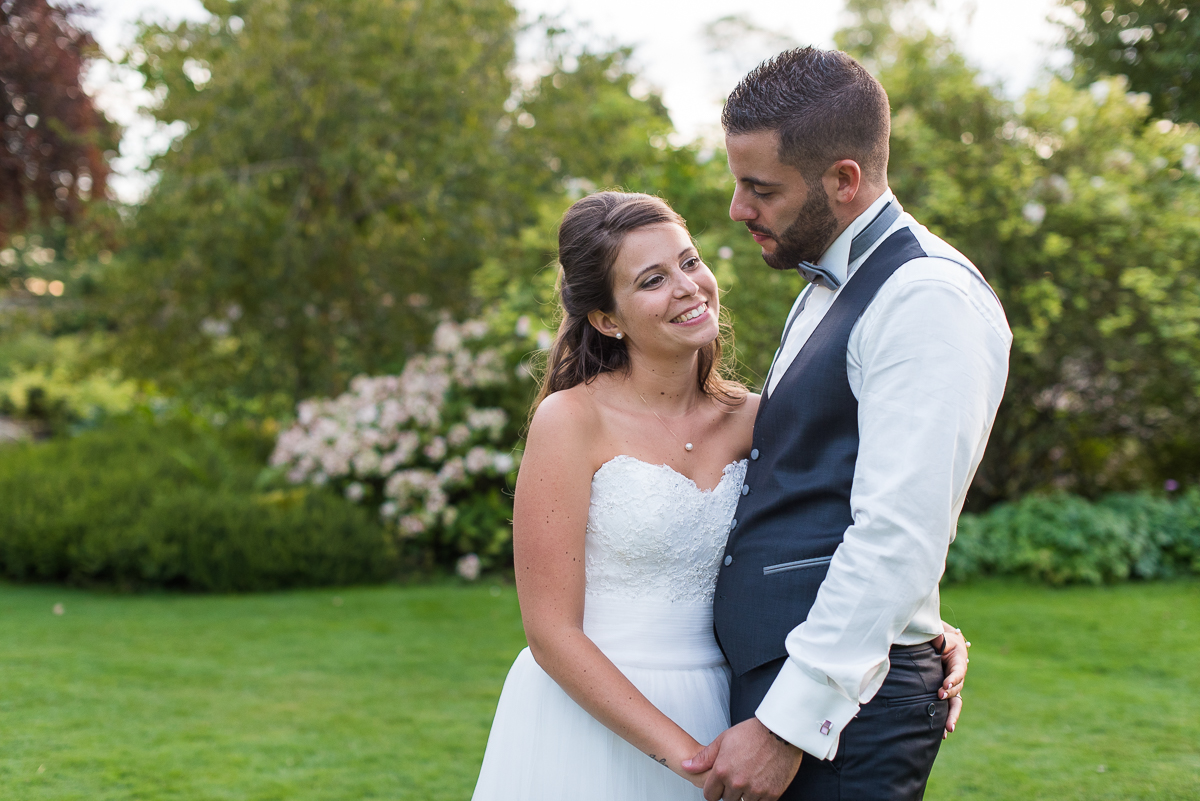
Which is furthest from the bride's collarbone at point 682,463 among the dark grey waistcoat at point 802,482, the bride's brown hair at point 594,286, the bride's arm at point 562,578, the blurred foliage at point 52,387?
the blurred foliage at point 52,387

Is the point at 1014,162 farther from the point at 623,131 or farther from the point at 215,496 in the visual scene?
the point at 215,496

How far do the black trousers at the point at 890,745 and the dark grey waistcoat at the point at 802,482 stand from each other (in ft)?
0.62

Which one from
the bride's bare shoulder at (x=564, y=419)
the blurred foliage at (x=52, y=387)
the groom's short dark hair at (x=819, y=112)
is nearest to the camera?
the groom's short dark hair at (x=819, y=112)

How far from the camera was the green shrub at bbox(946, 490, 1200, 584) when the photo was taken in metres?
7.46

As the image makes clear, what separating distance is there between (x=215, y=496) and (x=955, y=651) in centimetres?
727

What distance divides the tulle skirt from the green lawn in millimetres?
2031

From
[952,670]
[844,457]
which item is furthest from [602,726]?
[844,457]

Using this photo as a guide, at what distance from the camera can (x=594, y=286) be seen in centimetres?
226

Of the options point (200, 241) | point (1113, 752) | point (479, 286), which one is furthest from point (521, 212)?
point (1113, 752)

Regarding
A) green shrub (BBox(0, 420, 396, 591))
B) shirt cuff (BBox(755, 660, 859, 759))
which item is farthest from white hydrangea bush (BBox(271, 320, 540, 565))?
shirt cuff (BBox(755, 660, 859, 759))

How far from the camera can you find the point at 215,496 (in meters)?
7.95

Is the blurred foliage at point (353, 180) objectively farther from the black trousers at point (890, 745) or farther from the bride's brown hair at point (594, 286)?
the black trousers at point (890, 745)

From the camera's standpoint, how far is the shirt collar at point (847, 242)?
1812 millimetres

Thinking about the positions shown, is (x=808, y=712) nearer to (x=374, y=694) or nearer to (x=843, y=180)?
(x=843, y=180)
